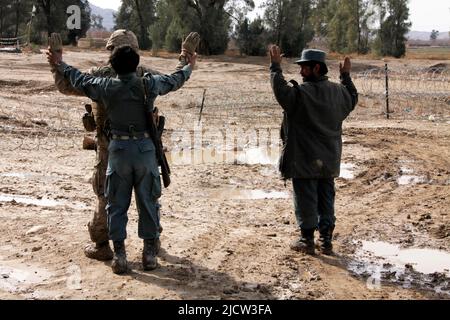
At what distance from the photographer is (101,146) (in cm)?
504

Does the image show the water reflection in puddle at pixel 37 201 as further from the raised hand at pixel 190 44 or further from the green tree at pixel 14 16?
the green tree at pixel 14 16

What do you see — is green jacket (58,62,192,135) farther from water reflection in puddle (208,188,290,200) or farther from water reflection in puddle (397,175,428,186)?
water reflection in puddle (397,175,428,186)

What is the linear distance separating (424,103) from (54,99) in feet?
35.7

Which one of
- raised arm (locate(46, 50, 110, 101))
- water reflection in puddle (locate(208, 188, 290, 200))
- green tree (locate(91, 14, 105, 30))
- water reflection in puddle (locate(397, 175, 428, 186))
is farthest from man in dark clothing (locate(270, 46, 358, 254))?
green tree (locate(91, 14, 105, 30))

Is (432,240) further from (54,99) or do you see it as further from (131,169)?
(54,99)

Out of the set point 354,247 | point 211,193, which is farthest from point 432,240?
point 211,193

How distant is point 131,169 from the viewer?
460 centimetres

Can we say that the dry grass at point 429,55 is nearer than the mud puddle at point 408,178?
No

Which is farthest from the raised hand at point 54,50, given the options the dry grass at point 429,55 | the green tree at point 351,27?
the green tree at point 351,27

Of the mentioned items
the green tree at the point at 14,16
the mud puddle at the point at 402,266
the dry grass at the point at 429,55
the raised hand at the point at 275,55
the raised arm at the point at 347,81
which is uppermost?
the green tree at the point at 14,16

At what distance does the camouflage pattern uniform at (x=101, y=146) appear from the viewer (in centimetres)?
482

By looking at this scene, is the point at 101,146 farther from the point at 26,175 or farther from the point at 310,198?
the point at 26,175

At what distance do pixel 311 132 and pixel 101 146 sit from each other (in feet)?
5.88

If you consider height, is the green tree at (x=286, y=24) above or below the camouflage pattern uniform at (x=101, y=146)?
above
